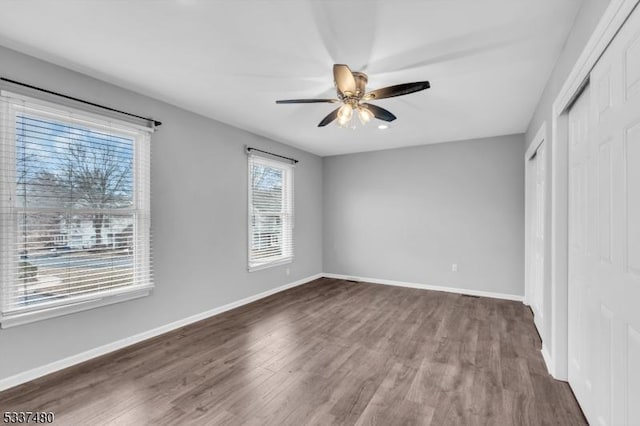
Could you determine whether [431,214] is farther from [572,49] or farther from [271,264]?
[572,49]

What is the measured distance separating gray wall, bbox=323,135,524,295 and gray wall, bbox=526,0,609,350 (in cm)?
161

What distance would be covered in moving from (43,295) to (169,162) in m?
1.69

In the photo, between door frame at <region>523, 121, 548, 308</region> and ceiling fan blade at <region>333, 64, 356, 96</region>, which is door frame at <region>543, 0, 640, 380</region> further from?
door frame at <region>523, 121, 548, 308</region>

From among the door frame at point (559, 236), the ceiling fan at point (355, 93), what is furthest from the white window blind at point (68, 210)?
the door frame at point (559, 236)

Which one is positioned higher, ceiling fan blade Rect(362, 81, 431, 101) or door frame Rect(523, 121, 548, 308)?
ceiling fan blade Rect(362, 81, 431, 101)

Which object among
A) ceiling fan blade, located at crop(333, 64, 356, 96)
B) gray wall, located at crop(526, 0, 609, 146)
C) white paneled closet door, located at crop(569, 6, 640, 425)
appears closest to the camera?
white paneled closet door, located at crop(569, 6, 640, 425)

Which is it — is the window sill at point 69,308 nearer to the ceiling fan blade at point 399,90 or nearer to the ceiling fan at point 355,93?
the ceiling fan at point 355,93

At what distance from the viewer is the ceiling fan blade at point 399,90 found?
2.14 m

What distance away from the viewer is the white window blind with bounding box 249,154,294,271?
4578mm

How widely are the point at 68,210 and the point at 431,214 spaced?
498 centimetres

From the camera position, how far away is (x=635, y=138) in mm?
1188

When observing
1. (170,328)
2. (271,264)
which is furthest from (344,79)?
(271,264)

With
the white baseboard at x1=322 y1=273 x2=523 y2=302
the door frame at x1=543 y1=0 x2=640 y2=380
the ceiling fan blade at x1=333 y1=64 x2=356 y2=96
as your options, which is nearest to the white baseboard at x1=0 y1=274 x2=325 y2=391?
the white baseboard at x1=322 y1=273 x2=523 y2=302

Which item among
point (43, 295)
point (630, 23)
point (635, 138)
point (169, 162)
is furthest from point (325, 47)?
point (43, 295)
